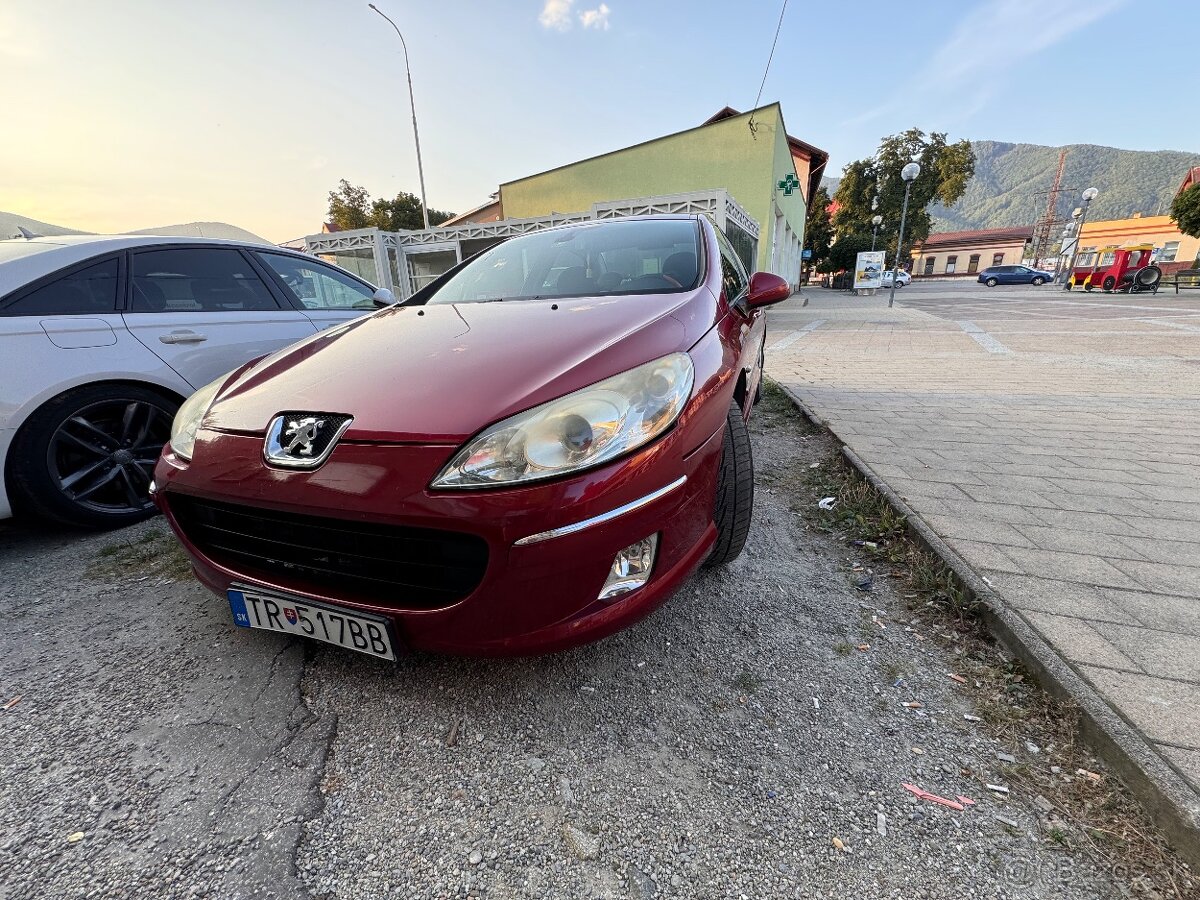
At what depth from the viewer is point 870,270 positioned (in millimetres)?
28625

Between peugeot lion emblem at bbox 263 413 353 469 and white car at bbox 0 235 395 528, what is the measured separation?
1.80 m

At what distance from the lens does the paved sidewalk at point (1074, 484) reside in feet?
5.05

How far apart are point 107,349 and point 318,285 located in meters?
1.37

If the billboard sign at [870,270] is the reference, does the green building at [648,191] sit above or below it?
above

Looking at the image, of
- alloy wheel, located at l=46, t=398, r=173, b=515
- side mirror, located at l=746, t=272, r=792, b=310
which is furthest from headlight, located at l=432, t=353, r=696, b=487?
alloy wheel, located at l=46, t=398, r=173, b=515

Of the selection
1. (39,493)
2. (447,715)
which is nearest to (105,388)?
(39,493)

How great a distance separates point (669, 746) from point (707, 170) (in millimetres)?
18874

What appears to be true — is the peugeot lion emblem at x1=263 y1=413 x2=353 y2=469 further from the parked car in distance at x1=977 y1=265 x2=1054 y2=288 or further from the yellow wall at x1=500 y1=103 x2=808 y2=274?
the parked car in distance at x1=977 y1=265 x2=1054 y2=288

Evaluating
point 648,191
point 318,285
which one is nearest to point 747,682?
point 318,285

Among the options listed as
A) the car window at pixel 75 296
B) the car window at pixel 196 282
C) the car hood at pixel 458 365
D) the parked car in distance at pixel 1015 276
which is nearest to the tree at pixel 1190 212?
the parked car in distance at pixel 1015 276

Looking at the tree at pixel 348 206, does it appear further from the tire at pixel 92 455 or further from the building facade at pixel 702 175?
the tire at pixel 92 455

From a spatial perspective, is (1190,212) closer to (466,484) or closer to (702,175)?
(702,175)

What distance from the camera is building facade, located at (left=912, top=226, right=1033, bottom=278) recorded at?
56.3 meters

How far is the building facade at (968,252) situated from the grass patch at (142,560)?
66.5m
